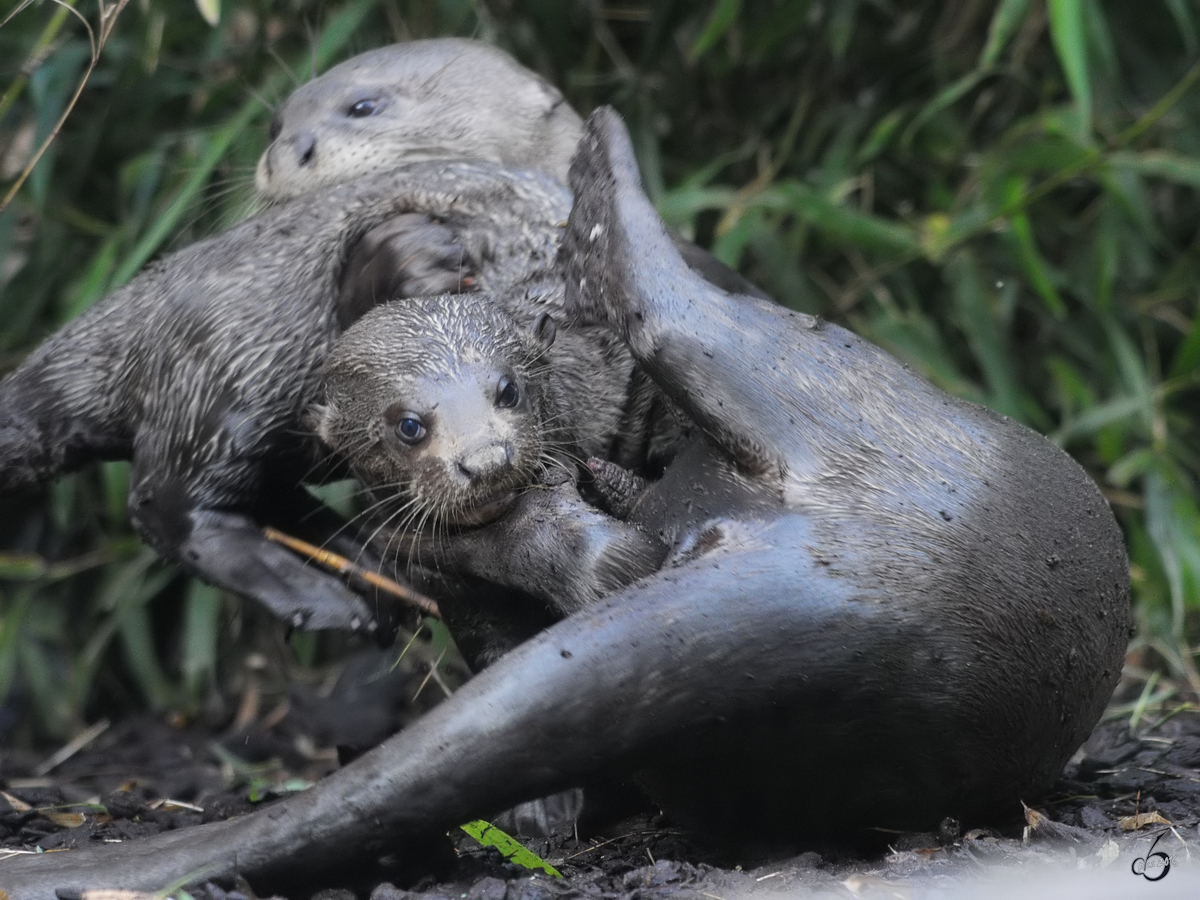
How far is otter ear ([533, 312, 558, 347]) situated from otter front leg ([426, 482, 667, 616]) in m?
0.38

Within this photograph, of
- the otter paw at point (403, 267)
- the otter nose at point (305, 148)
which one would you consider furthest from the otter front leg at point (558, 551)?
the otter nose at point (305, 148)

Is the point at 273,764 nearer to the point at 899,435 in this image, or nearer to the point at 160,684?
the point at 160,684

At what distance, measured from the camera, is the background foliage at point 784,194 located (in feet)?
13.1

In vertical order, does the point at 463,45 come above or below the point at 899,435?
above

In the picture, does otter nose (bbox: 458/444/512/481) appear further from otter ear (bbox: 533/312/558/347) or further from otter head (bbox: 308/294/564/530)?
otter ear (bbox: 533/312/558/347)

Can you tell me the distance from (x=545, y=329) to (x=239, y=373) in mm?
577

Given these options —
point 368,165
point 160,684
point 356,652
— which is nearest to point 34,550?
point 160,684

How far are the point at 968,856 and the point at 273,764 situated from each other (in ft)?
7.50

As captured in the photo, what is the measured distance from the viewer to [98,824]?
2.83 meters

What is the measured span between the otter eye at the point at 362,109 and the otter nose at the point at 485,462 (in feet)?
4.47

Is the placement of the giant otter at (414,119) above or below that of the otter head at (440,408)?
above

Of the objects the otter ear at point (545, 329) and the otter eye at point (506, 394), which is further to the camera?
the otter ear at point (545, 329)

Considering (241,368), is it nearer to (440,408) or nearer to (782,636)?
(440,408)

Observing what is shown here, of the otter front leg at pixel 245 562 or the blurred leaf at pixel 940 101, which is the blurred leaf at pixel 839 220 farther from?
the otter front leg at pixel 245 562
